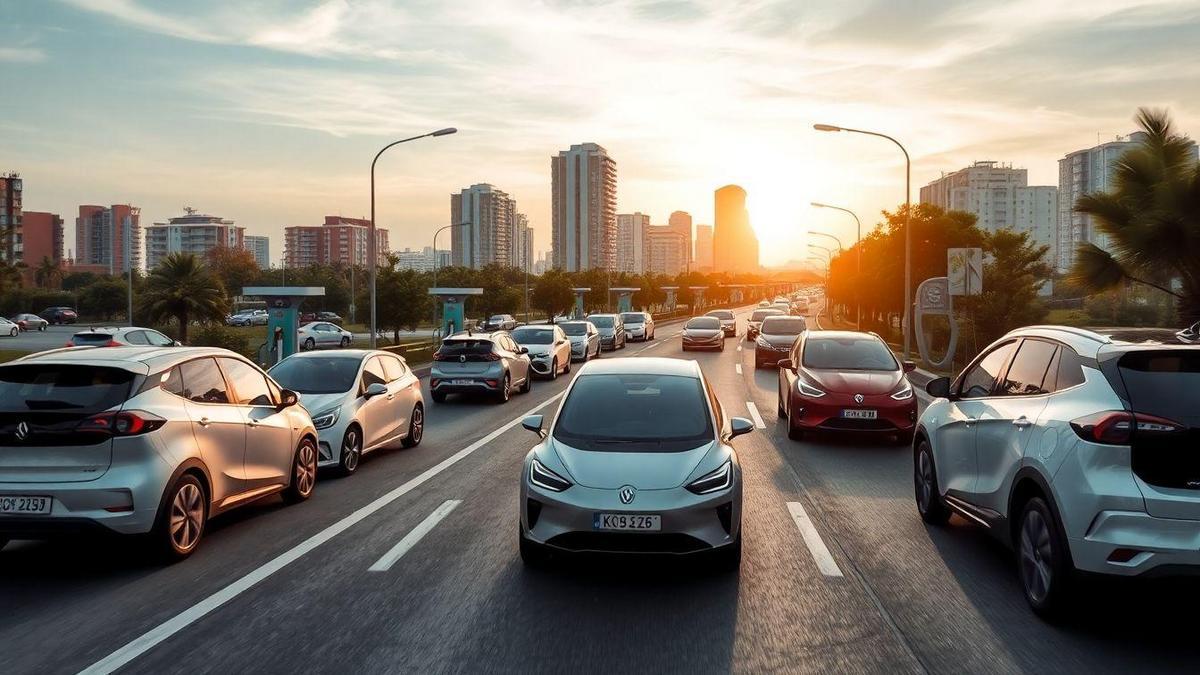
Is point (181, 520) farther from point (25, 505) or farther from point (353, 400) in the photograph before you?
point (353, 400)

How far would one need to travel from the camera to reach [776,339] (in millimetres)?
27766

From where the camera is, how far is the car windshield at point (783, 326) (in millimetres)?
28047

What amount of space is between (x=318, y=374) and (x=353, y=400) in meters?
0.97

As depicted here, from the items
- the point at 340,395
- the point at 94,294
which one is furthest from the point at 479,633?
the point at 94,294

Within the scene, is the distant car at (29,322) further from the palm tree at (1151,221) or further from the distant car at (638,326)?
the palm tree at (1151,221)

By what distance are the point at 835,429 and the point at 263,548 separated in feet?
26.2

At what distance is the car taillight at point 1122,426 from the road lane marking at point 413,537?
15.2 ft

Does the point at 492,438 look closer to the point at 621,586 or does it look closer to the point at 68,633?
the point at 621,586

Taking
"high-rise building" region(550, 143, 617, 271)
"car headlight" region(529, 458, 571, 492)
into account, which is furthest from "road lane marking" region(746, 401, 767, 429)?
"high-rise building" region(550, 143, 617, 271)

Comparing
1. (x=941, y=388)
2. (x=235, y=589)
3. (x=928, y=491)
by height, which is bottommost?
(x=235, y=589)

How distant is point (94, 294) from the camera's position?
3164 inches

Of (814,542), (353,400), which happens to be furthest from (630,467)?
(353,400)

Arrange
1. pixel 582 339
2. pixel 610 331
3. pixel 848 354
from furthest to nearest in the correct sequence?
pixel 610 331, pixel 582 339, pixel 848 354

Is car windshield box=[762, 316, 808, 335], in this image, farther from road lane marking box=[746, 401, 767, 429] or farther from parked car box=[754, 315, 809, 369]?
road lane marking box=[746, 401, 767, 429]
